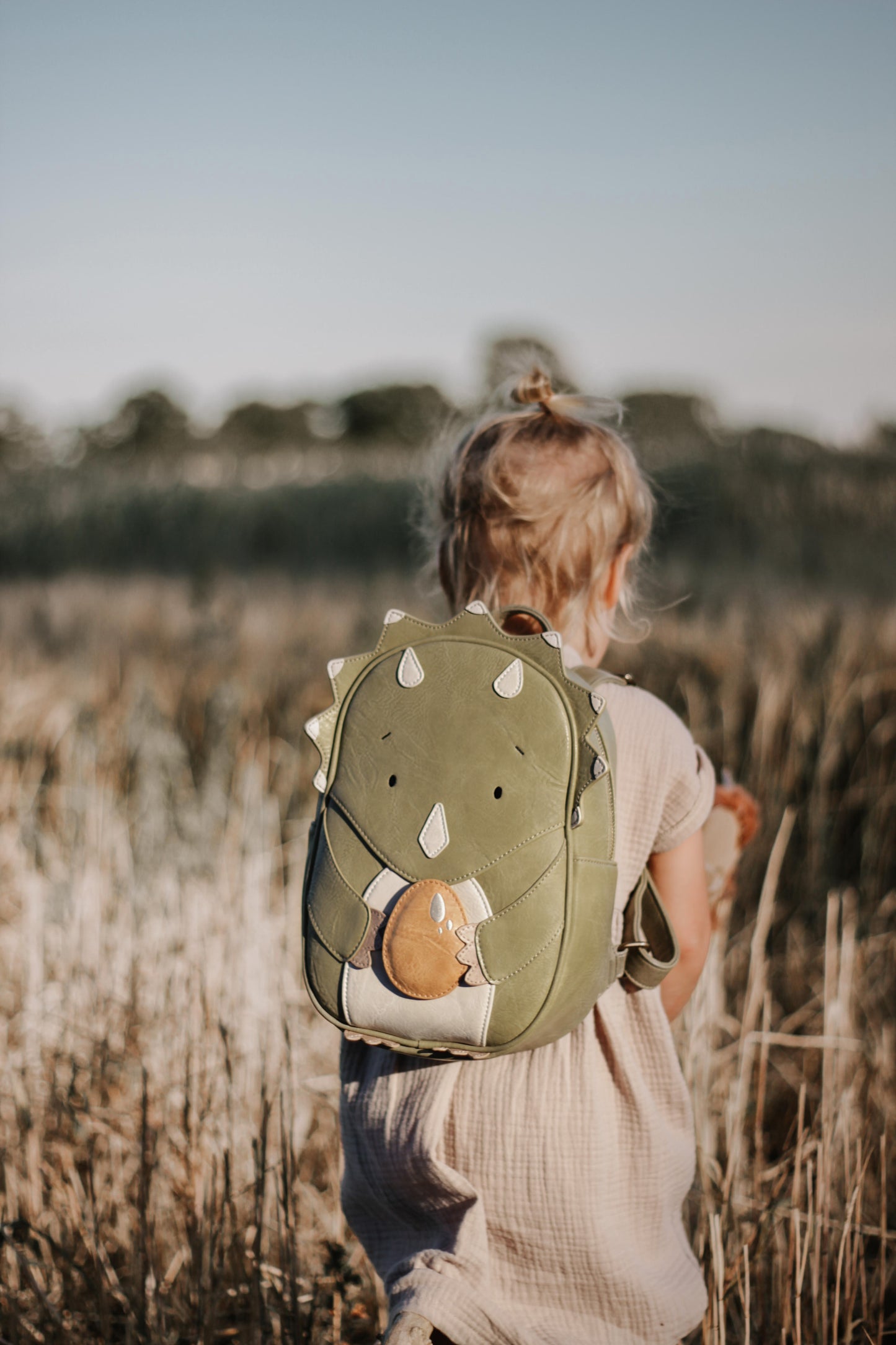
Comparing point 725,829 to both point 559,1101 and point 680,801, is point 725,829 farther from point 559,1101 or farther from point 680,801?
point 559,1101

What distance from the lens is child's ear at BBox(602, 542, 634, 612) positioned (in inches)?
49.4

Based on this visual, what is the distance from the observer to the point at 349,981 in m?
0.96

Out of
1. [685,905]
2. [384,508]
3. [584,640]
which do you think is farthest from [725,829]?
[384,508]

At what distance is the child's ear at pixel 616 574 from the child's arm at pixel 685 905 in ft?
1.00

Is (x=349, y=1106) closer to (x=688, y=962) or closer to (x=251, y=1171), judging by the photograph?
(x=688, y=962)

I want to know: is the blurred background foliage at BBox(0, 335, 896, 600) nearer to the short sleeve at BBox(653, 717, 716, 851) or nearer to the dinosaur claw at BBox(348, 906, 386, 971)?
the short sleeve at BBox(653, 717, 716, 851)

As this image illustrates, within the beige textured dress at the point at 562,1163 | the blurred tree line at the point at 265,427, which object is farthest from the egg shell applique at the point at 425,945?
the blurred tree line at the point at 265,427

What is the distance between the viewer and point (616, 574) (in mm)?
1260

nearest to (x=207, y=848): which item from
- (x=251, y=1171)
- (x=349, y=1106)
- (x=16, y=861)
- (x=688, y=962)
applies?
(x=16, y=861)

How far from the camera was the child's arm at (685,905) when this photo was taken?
118 cm

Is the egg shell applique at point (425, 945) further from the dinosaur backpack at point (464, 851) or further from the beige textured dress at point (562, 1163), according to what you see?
the beige textured dress at point (562, 1163)

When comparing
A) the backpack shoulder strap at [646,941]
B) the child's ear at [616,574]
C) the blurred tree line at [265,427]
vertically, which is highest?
the child's ear at [616,574]

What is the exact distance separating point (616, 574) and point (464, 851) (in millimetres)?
459

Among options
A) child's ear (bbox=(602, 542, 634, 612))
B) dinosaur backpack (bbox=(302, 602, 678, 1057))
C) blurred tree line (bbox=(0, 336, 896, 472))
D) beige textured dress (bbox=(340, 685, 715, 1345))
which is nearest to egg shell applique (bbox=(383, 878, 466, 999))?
dinosaur backpack (bbox=(302, 602, 678, 1057))
